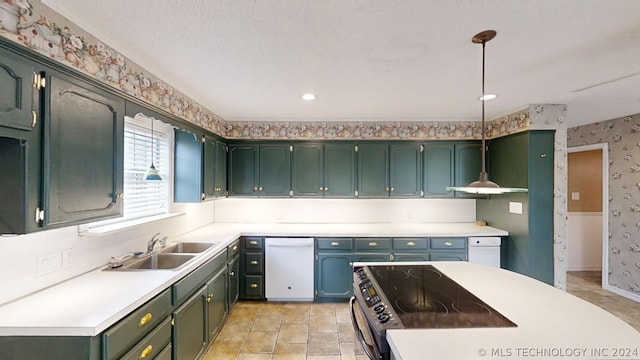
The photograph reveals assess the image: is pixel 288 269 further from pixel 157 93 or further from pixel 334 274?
pixel 157 93

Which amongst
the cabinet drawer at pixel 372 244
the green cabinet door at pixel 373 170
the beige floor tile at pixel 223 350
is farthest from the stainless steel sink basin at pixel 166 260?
the green cabinet door at pixel 373 170

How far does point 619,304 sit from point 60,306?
218 inches

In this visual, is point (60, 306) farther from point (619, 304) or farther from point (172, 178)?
point (619, 304)

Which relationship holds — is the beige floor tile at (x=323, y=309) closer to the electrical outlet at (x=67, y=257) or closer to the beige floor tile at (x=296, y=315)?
the beige floor tile at (x=296, y=315)

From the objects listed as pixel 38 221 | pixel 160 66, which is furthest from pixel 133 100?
pixel 38 221

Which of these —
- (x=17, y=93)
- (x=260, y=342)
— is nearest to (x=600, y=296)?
(x=260, y=342)

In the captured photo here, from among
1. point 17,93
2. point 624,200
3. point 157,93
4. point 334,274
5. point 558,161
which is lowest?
point 334,274

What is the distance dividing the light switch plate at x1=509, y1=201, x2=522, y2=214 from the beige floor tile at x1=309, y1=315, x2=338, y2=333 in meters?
2.49

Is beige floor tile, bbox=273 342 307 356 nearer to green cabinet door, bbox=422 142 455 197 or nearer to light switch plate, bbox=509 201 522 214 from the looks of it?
green cabinet door, bbox=422 142 455 197

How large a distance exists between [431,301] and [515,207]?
2464 mm

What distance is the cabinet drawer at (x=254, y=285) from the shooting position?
3338mm

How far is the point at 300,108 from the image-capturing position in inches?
125

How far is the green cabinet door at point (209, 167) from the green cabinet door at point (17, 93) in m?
1.79

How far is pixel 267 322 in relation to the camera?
2.92 metres
